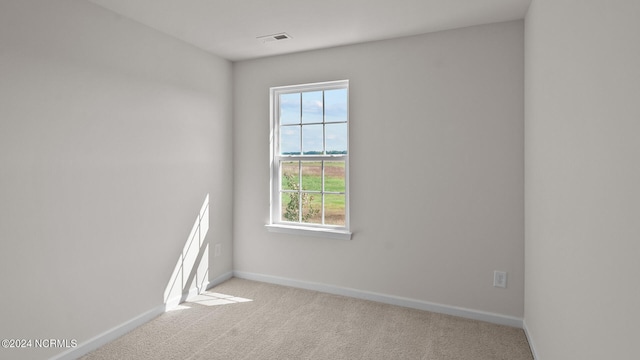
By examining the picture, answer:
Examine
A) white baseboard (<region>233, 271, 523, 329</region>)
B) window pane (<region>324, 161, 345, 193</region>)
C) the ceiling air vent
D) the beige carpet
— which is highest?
the ceiling air vent

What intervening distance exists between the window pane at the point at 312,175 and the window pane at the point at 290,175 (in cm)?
8

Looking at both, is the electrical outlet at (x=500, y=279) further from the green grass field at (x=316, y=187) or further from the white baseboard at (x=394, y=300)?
the green grass field at (x=316, y=187)

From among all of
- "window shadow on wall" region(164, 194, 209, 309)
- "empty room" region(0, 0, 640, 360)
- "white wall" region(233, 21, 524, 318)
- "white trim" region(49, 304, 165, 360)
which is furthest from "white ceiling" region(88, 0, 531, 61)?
"white trim" region(49, 304, 165, 360)

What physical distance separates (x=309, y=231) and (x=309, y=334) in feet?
3.69

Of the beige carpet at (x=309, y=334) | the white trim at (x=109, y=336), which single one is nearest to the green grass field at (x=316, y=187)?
the beige carpet at (x=309, y=334)

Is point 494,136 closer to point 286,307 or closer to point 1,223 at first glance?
point 286,307

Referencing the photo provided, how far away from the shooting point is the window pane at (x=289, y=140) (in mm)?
3789

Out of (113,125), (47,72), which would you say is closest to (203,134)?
(113,125)

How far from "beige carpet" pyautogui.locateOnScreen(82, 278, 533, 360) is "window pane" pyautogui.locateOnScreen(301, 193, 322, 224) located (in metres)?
0.84

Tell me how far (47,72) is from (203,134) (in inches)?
58.7

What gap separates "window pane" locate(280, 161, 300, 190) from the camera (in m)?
3.80

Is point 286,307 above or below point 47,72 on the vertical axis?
below
